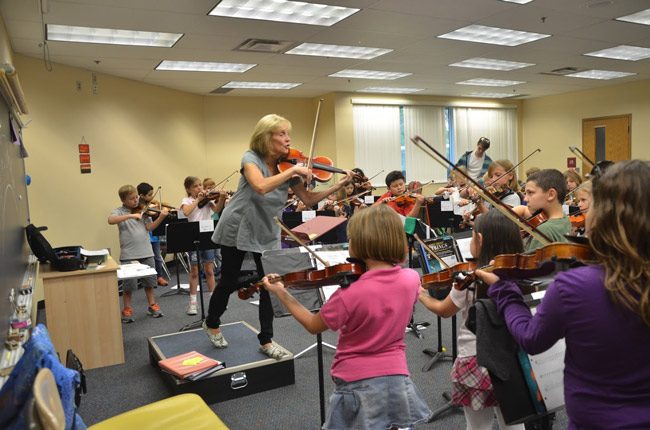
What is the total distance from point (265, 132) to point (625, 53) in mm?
6722

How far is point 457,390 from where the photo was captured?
1.91 meters

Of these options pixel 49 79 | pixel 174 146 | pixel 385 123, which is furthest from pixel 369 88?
pixel 49 79

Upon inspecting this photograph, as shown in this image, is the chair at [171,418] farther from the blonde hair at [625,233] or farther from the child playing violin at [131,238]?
the child playing violin at [131,238]

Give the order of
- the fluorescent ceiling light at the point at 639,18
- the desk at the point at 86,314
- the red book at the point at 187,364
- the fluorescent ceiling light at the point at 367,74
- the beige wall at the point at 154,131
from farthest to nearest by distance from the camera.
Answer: the fluorescent ceiling light at the point at 367,74, the beige wall at the point at 154,131, the fluorescent ceiling light at the point at 639,18, the desk at the point at 86,314, the red book at the point at 187,364

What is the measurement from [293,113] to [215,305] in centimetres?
729

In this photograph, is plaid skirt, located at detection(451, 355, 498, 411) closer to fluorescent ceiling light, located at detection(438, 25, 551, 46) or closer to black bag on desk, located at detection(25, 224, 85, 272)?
black bag on desk, located at detection(25, 224, 85, 272)

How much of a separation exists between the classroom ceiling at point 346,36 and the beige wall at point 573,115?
1.82 m

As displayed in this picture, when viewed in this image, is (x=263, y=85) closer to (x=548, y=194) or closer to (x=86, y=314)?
(x=86, y=314)

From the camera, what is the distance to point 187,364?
288 centimetres

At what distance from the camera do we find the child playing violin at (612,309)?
106 centimetres

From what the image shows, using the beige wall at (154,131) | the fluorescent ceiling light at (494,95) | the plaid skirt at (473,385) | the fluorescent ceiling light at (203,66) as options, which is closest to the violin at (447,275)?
the plaid skirt at (473,385)

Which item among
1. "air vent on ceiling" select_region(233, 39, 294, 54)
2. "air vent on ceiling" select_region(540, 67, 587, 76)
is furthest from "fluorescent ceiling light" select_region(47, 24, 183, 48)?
"air vent on ceiling" select_region(540, 67, 587, 76)

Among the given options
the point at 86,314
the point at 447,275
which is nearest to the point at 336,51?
the point at 86,314

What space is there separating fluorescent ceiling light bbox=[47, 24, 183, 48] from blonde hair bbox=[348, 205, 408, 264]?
13.7ft
